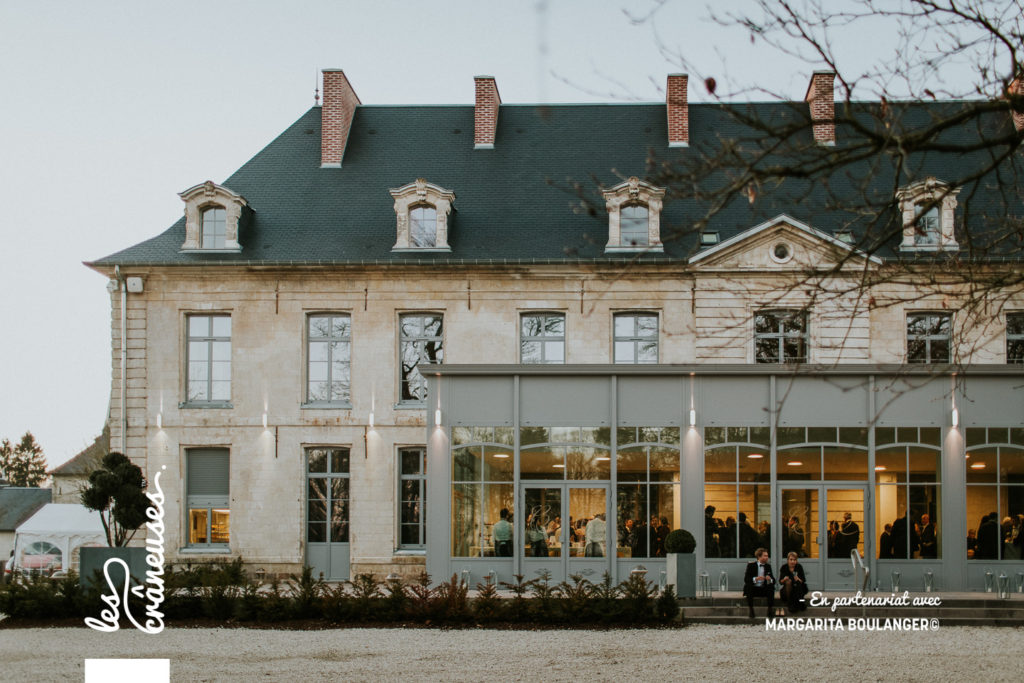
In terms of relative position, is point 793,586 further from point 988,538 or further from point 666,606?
point 988,538

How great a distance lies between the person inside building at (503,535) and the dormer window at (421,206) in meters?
6.14

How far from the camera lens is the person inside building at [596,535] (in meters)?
17.2

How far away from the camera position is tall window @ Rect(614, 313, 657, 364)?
2077 cm

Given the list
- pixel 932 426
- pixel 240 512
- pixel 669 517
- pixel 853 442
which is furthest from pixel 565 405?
pixel 240 512

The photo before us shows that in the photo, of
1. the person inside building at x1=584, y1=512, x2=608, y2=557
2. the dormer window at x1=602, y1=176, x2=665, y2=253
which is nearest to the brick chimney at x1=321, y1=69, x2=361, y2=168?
the dormer window at x1=602, y1=176, x2=665, y2=253

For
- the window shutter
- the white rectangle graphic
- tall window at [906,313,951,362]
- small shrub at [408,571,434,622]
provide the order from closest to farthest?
the white rectangle graphic → small shrub at [408,571,434,622] → tall window at [906,313,951,362] → the window shutter

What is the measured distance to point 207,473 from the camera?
20953 mm

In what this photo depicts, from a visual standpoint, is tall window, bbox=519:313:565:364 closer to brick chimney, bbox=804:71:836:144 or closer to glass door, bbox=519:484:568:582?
glass door, bbox=519:484:568:582

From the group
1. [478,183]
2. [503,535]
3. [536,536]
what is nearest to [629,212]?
[478,183]

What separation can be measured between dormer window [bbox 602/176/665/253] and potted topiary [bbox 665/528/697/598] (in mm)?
6877

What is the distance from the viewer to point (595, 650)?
11.3 m

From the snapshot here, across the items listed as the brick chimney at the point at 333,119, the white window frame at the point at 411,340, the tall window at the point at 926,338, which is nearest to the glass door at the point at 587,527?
the white window frame at the point at 411,340

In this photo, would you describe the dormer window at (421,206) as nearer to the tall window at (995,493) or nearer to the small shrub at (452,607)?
the small shrub at (452,607)

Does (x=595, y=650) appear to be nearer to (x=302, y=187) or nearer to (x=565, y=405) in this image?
(x=565, y=405)
